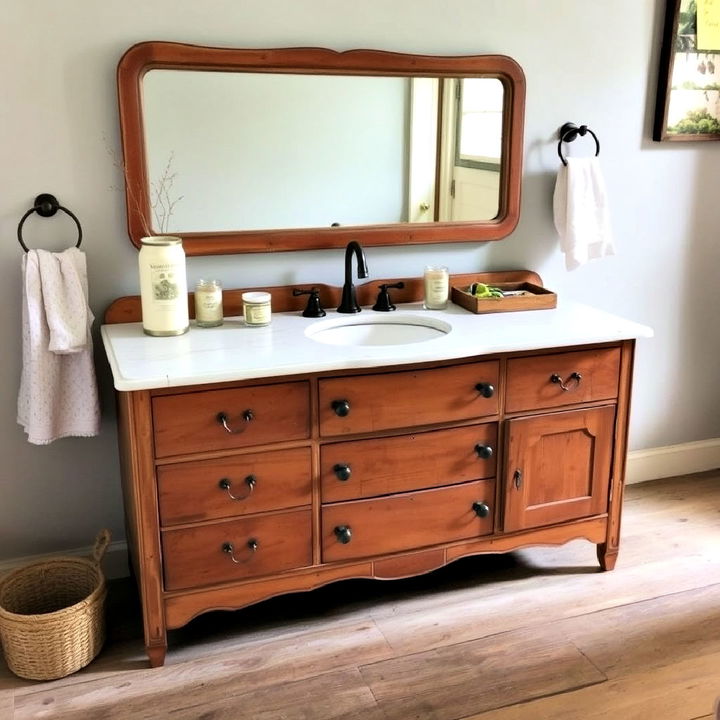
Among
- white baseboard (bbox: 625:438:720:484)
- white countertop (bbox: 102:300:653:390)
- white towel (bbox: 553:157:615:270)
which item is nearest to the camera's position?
white countertop (bbox: 102:300:653:390)

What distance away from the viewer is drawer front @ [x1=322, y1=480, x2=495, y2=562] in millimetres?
2059

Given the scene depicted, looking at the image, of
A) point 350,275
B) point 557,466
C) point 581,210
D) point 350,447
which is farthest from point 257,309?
point 581,210

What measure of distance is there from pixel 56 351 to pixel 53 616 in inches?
24.0

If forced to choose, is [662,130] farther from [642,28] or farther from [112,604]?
[112,604]

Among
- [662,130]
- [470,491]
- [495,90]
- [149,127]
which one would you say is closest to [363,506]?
[470,491]

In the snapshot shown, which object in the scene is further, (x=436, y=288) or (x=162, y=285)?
(x=436, y=288)

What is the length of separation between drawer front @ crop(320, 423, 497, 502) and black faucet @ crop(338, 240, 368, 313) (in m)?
0.42

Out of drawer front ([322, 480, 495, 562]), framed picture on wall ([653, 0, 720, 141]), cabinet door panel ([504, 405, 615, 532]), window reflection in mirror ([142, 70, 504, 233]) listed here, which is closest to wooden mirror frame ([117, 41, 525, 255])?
window reflection in mirror ([142, 70, 504, 233])

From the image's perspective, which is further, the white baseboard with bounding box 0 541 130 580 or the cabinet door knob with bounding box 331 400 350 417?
the white baseboard with bounding box 0 541 130 580

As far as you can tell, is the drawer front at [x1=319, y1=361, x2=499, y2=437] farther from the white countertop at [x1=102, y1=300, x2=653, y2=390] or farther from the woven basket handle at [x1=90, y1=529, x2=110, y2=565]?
the woven basket handle at [x1=90, y1=529, x2=110, y2=565]

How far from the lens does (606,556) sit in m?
2.39

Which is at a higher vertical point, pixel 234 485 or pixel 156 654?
pixel 234 485

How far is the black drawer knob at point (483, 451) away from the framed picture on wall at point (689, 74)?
118 centimetres

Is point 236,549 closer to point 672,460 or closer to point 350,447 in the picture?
point 350,447
